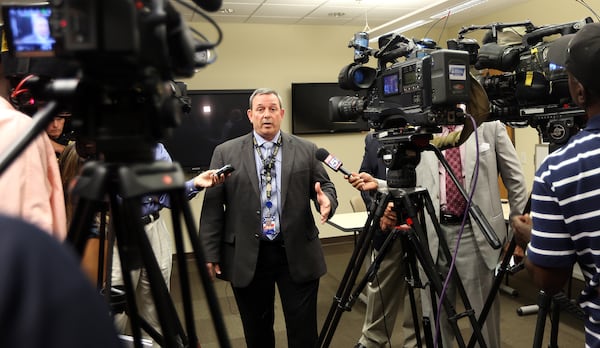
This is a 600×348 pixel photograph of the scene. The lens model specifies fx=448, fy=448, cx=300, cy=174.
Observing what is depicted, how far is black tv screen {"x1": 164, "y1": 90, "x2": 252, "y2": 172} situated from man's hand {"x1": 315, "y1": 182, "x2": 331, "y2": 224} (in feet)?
10.9

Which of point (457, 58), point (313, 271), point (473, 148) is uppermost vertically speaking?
point (457, 58)

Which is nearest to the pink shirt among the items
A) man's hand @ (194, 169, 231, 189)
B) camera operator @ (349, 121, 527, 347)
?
man's hand @ (194, 169, 231, 189)

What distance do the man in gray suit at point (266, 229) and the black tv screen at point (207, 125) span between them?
309cm

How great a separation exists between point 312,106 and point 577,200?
4632 mm

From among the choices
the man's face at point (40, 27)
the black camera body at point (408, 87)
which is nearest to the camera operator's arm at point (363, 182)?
the black camera body at point (408, 87)

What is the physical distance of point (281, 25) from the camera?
18.2ft

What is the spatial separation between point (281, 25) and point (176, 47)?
506 centimetres

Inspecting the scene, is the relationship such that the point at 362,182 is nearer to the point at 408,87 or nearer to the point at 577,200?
the point at 408,87

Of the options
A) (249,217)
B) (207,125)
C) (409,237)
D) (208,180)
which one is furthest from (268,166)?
(207,125)

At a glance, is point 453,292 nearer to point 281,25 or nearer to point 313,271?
point 313,271

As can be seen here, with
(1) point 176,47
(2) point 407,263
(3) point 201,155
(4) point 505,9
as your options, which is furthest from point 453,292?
(4) point 505,9

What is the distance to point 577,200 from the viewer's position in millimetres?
1107

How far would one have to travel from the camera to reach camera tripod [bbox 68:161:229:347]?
69cm

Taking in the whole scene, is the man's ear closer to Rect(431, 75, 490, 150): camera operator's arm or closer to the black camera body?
the black camera body
